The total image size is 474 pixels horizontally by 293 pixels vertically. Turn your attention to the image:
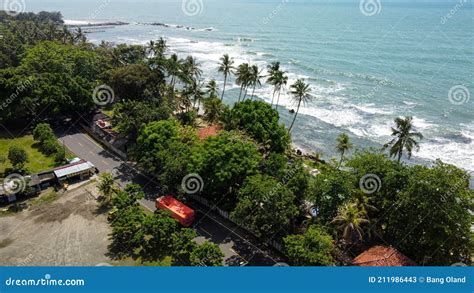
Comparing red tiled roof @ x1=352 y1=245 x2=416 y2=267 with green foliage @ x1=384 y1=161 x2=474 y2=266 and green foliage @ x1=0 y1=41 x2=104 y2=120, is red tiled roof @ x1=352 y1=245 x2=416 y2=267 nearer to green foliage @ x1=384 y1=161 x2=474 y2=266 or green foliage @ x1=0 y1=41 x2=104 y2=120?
green foliage @ x1=384 y1=161 x2=474 y2=266

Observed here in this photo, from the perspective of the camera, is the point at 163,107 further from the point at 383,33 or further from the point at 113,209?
the point at 383,33

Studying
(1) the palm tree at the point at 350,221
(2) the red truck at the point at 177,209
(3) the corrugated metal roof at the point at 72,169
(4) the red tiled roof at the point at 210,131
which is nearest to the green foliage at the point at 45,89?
(3) the corrugated metal roof at the point at 72,169

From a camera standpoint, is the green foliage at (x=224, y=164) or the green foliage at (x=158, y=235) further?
the green foliage at (x=224, y=164)
